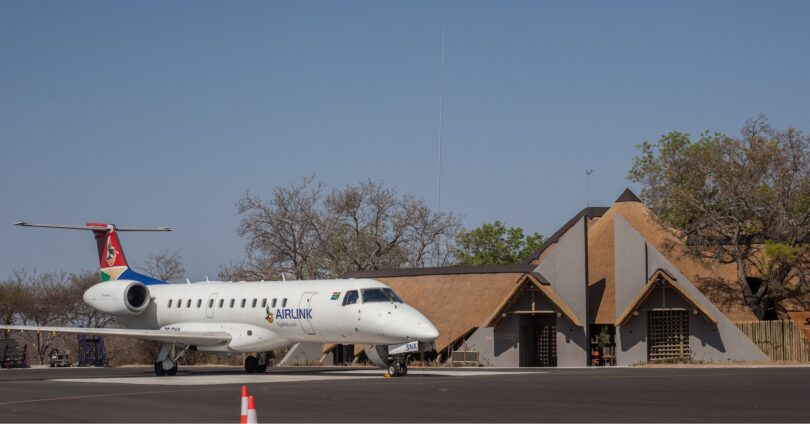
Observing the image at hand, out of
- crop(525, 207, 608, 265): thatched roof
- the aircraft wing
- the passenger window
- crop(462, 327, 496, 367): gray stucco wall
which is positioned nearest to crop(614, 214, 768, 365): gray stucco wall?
crop(462, 327, 496, 367): gray stucco wall

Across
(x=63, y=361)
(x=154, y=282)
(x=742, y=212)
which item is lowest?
(x=63, y=361)

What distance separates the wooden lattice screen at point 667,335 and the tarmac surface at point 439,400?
15.8 m

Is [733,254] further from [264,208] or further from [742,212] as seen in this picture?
[264,208]

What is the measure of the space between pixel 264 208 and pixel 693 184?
31724 mm

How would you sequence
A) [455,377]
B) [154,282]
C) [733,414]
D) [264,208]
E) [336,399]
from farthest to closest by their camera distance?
[264,208] < [154,282] < [455,377] < [336,399] < [733,414]

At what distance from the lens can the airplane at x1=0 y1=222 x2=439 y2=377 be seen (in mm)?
34344

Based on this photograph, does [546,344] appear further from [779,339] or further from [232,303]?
[232,303]

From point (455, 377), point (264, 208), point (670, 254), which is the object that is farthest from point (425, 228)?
point (455, 377)

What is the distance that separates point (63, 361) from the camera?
5741 cm

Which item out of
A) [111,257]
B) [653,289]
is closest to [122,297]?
[111,257]

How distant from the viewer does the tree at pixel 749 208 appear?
160 ft

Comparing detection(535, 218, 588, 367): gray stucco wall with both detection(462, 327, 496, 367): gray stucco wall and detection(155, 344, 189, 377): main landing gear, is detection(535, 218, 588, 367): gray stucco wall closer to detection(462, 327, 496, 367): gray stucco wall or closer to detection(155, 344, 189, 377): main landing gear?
detection(462, 327, 496, 367): gray stucco wall

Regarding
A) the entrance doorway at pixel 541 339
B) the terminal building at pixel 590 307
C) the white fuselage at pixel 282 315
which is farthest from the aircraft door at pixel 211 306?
the entrance doorway at pixel 541 339

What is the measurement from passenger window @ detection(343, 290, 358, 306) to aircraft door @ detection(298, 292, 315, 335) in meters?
1.53
